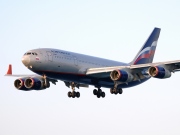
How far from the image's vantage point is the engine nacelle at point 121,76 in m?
73.1

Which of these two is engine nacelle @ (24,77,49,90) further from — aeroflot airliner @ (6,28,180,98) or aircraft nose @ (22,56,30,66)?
aircraft nose @ (22,56,30,66)

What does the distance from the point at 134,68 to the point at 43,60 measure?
11.8 meters

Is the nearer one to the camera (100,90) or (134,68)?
(134,68)

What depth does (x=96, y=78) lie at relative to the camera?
76.6m

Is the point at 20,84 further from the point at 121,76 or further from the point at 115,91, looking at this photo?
the point at 121,76

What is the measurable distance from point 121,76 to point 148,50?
1741 cm

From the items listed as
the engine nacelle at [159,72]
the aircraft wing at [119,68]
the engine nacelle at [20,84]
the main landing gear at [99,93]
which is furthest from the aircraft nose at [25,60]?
the engine nacelle at [159,72]

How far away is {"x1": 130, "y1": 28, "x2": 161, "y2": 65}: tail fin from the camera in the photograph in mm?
86938

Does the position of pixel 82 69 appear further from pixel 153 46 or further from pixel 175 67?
pixel 153 46

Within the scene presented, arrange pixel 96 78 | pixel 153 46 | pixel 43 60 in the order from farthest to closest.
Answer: pixel 153 46
pixel 96 78
pixel 43 60

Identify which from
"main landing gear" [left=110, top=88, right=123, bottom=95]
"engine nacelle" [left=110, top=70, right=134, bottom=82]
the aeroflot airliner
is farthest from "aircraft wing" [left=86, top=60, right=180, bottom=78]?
"main landing gear" [left=110, top=88, right=123, bottom=95]

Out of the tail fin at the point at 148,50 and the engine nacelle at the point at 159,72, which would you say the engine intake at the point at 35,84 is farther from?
the tail fin at the point at 148,50

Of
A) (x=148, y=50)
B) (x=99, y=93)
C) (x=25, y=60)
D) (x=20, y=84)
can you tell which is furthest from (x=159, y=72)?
(x=20, y=84)

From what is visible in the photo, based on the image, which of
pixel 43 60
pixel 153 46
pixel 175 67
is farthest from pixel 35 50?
pixel 153 46
